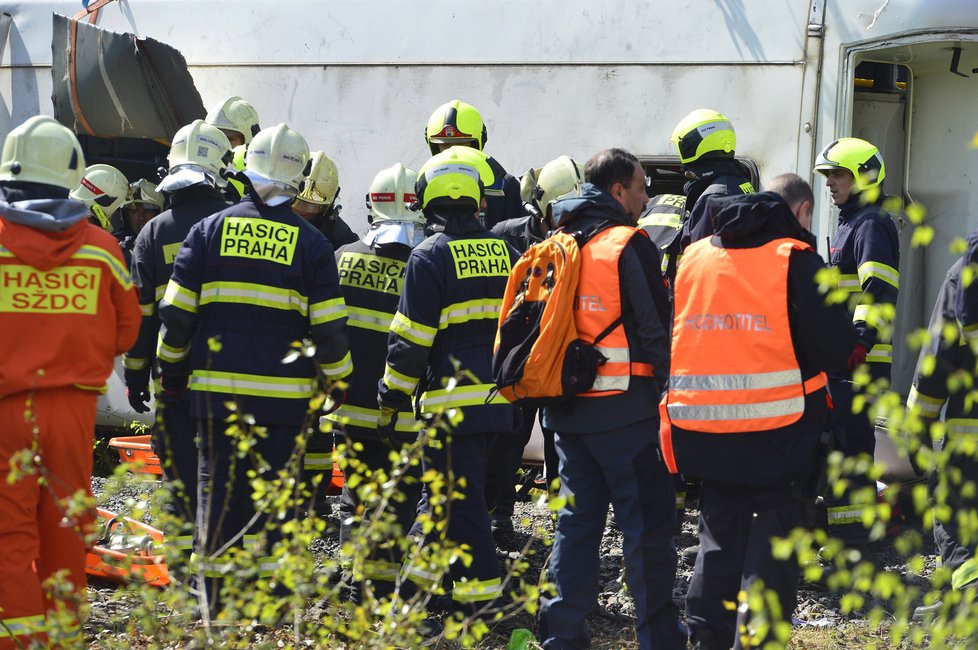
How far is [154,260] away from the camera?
5.61 metres

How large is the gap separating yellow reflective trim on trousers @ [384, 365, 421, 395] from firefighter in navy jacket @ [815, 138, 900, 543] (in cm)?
219

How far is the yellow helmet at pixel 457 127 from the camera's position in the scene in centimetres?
689

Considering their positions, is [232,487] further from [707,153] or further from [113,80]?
[113,80]

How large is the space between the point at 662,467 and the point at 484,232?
4.63ft

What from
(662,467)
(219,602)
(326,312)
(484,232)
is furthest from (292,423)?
(662,467)

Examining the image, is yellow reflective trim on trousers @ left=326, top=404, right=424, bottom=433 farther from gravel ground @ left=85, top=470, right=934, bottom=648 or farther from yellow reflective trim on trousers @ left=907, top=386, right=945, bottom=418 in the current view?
yellow reflective trim on trousers @ left=907, top=386, right=945, bottom=418

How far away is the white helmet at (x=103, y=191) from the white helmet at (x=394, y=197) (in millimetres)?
2748

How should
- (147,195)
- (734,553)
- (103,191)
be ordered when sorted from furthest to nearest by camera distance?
1. (103,191)
2. (147,195)
3. (734,553)

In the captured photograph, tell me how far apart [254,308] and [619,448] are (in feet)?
5.53

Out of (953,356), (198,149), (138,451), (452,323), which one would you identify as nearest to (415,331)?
(452,323)

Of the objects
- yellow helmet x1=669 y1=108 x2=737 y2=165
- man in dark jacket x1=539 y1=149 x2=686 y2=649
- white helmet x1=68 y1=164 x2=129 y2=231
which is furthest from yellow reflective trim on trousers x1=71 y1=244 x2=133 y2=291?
white helmet x1=68 y1=164 x2=129 y2=231

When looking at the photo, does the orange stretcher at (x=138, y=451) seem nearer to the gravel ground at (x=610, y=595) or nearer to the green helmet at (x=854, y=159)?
the gravel ground at (x=610, y=595)

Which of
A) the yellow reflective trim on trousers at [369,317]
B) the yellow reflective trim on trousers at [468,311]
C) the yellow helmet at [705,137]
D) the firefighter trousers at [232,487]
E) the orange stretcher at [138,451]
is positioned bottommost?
the orange stretcher at [138,451]

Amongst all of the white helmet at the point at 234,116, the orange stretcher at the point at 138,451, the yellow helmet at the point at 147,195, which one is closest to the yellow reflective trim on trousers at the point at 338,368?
the orange stretcher at the point at 138,451
